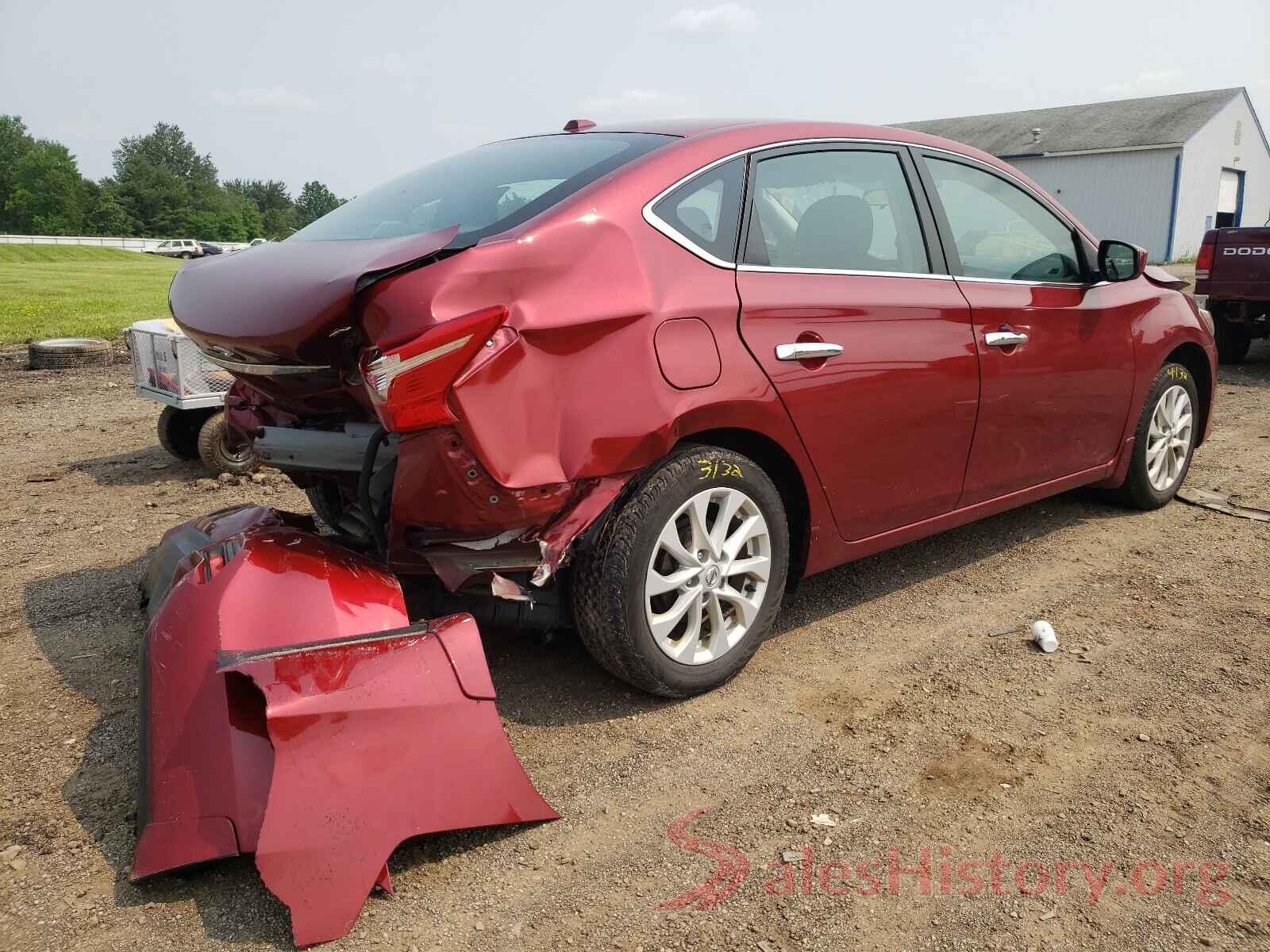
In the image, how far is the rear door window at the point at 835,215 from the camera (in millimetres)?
3443

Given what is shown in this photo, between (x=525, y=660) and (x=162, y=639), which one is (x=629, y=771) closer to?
(x=525, y=660)

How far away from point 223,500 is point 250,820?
354 cm

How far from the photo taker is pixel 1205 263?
1034 centimetres

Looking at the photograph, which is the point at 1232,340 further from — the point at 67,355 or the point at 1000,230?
the point at 67,355

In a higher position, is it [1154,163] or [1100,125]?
[1100,125]

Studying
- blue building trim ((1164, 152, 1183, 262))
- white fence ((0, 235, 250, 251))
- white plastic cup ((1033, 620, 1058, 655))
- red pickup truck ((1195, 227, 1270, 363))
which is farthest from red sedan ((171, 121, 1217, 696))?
white fence ((0, 235, 250, 251))

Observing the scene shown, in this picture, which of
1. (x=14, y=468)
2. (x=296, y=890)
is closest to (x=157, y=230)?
(x=14, y=468)

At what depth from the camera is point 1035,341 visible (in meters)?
4.26

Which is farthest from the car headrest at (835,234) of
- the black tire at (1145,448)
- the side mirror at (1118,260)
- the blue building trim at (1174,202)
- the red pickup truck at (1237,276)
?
the blue building trim at (1174,202)

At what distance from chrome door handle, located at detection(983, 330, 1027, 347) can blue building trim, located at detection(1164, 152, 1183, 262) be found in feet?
117

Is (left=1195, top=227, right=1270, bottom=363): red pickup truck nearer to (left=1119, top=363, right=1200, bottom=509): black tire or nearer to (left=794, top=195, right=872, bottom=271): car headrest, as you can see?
(left=1119, top=363, right=1200, bottom=509): black tire

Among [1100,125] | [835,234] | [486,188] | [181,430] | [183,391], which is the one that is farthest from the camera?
[1100,125]

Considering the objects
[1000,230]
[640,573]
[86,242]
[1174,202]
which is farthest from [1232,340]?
[86,242]

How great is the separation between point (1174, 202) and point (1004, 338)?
36558mm
